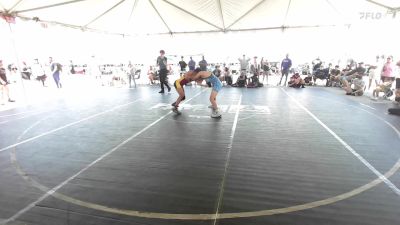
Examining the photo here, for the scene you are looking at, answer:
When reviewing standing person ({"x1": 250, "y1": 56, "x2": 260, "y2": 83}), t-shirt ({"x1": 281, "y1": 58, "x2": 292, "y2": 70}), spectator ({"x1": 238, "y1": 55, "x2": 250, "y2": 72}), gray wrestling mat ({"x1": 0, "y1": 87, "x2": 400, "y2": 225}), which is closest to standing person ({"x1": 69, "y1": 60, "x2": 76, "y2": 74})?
spectator ({"x1": 238, "y1": 55, "x2": 250, "y2": 72})

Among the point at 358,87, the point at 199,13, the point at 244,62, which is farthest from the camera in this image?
the point at 244,62

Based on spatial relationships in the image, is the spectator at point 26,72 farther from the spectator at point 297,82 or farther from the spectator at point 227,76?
the spectator at point 297,82

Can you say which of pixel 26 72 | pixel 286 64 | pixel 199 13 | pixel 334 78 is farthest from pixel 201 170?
pixel 26 72

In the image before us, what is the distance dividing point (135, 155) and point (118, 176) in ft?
2.43

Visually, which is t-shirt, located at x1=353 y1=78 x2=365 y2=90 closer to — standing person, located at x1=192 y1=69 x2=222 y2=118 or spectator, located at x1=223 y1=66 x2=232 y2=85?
spectator, located at x1=223 y1=66 x2=232 y2=85

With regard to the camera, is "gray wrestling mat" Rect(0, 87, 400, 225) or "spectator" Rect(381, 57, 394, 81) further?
"spectator" Rect(381, 57, 394, 81)

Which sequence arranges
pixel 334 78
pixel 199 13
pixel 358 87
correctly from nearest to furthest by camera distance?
pixel 358 87, pixel 199 13, pixel 334 78

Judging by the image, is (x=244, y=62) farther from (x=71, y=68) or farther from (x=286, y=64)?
(x=71, y=68)

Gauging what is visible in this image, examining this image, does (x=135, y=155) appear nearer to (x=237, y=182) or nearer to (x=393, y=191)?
(x=237, y=182)

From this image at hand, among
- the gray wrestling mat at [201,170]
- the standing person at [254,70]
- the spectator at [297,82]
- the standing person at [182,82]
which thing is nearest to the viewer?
the gray wrestling mat at [201,170]

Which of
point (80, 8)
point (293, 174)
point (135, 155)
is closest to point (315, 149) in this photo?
point (293, 174)

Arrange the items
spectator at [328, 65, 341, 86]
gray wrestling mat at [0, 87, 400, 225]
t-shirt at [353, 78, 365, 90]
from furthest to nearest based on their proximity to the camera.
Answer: spectator at [328, 65, 341, 86] → t-shirt at [353, 78, 365, 90] → gray wrestling mat at [0, 87, 400, 225]

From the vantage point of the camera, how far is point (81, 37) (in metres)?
14.4

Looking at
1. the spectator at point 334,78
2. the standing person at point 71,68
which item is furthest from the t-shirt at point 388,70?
the standing person at point 71,68
